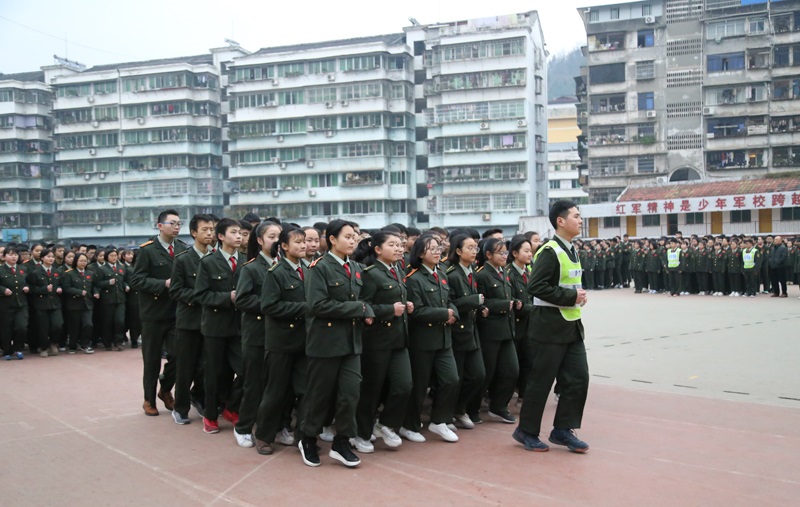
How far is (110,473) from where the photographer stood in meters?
5.00

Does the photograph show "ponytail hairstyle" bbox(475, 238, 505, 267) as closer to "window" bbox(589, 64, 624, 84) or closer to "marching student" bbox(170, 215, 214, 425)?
"marching student" bbox(170, 215, 214, 425)

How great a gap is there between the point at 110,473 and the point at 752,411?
5201mm

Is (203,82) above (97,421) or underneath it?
above

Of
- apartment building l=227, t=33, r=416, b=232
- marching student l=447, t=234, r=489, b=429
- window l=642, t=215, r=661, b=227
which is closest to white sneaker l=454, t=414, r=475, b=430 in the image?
marching student l=447, t=234, r=489, b=429

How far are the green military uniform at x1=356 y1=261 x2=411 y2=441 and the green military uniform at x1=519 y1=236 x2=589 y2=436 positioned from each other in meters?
0.93

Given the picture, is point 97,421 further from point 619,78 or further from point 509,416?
point 619,78

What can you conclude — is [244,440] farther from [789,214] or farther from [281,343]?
[789,214]

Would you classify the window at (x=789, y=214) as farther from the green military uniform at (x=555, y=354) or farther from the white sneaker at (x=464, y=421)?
→ the green military uniform at (x=555, y=354)

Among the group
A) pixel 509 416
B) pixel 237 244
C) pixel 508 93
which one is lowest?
pixel 509 416

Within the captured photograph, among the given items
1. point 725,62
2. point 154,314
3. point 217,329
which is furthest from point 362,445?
point 725,62

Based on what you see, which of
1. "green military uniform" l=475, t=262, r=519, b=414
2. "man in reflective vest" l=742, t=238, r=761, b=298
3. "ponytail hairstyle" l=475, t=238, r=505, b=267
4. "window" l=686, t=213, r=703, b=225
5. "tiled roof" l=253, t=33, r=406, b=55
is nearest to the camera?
"green military uniform" l=475, t=262, r=519, b=414

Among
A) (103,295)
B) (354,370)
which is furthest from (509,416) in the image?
(103,295)

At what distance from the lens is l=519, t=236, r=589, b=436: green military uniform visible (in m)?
5.35

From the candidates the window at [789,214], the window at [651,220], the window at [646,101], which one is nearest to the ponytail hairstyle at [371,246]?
the window at [789,214]
